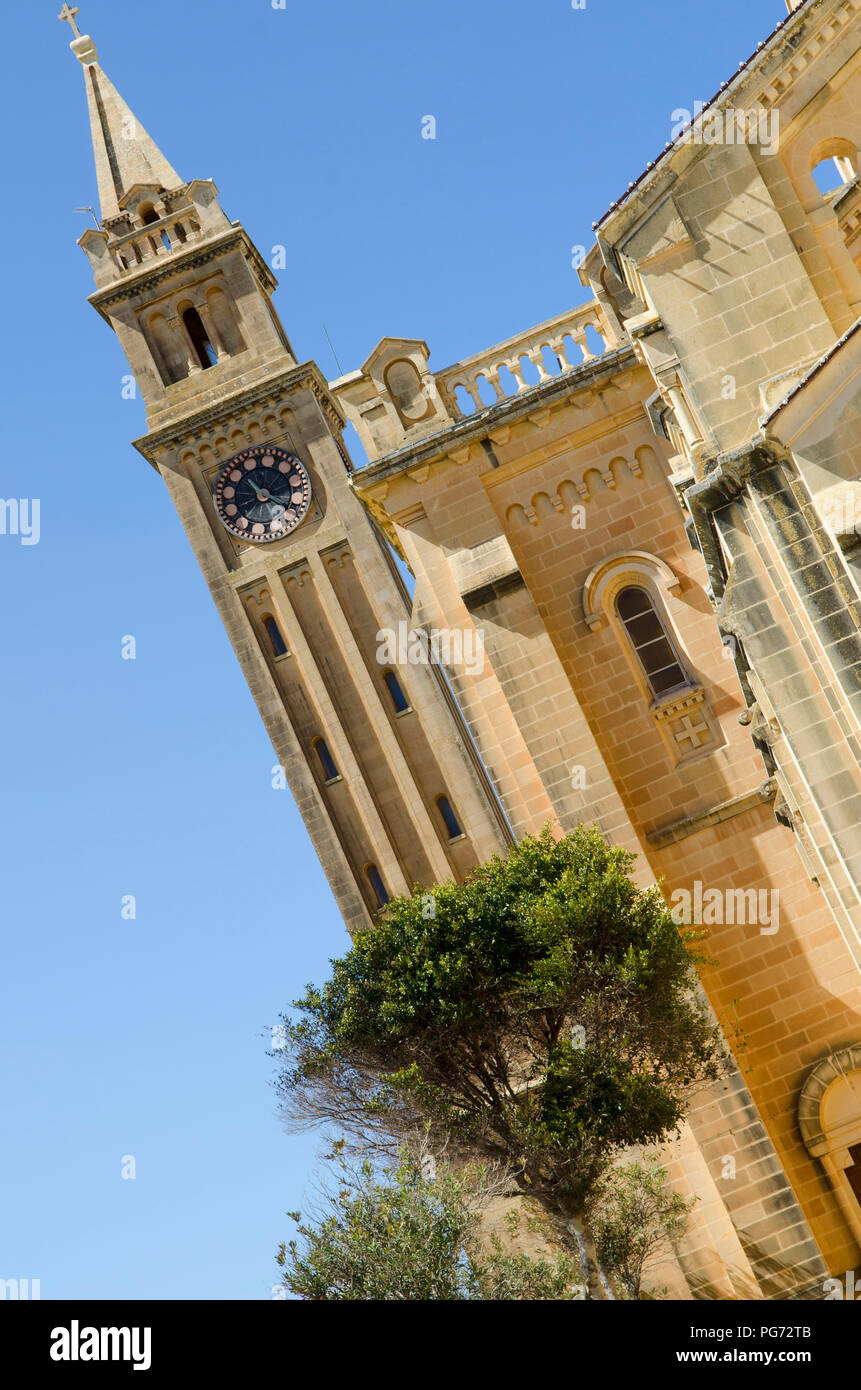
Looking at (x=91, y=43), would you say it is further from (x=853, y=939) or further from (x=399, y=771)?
(x=853, y=939)

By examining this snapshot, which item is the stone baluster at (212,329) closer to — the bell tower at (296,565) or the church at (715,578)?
the bell tower at (296,565)

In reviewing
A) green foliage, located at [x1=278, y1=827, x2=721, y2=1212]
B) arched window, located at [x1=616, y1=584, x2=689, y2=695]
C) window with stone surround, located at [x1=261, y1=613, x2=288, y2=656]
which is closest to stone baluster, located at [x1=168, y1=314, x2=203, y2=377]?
window with stone surround, located at [x1=261, y1=613, x2=288, y2=656]

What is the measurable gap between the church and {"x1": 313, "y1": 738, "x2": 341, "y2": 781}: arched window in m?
20.3

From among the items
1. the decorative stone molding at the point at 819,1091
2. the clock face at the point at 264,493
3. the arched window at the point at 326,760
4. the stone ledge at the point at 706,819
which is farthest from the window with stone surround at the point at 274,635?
the decorative stone molding at the point at 819,1091

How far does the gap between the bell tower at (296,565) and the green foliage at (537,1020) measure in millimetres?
21639

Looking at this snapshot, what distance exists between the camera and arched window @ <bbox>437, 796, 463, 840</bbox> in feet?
150

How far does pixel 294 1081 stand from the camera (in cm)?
2397

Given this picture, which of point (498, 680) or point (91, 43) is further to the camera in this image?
point (91, 43)

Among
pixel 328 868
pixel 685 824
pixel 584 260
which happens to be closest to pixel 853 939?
pixel 685 824

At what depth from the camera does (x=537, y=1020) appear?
2205 centimetres
